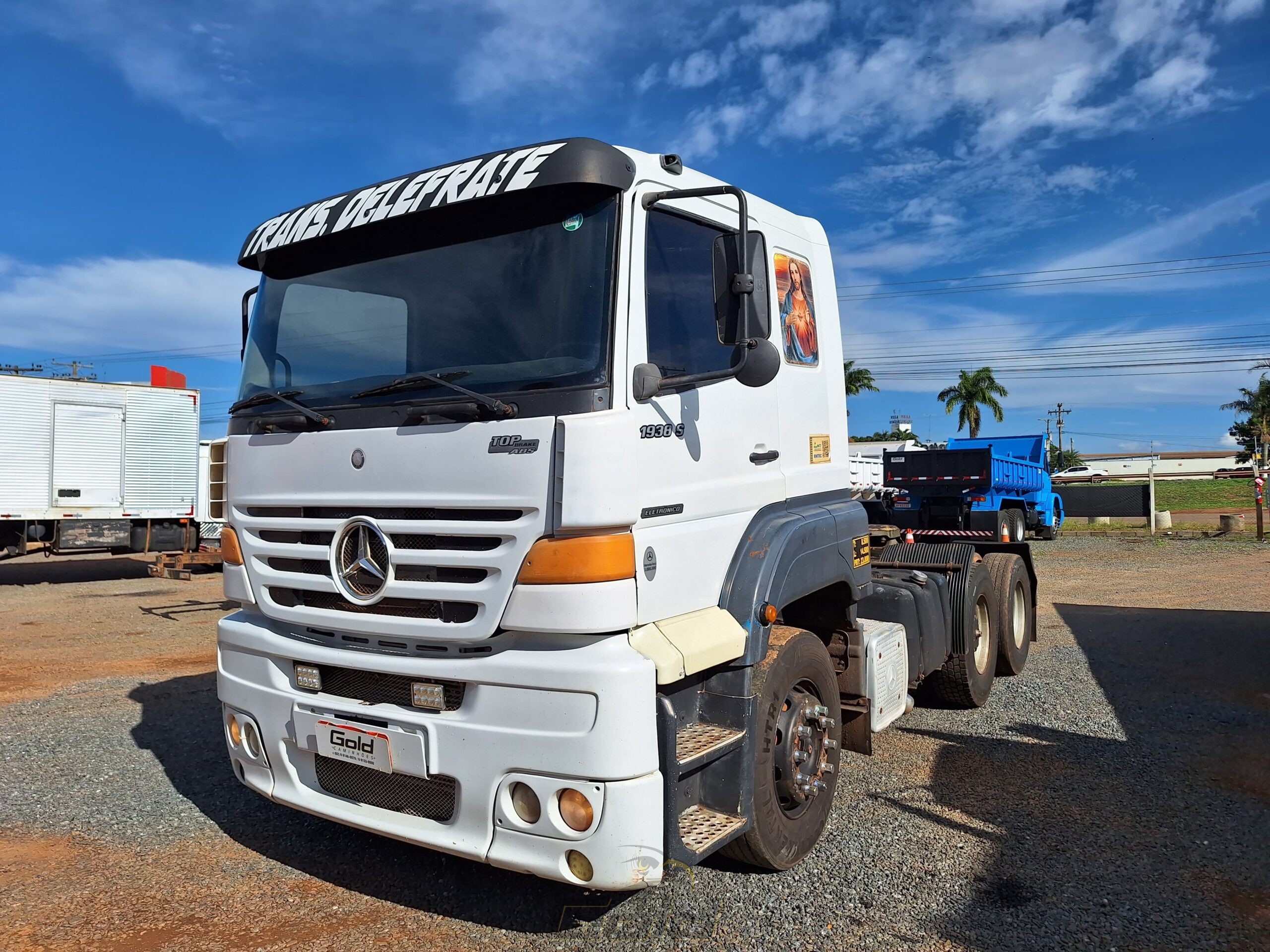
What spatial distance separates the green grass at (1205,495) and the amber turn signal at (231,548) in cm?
3588

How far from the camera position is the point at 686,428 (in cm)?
340

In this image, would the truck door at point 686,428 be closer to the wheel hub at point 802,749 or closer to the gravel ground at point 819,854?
the wheel hub at point 802,749

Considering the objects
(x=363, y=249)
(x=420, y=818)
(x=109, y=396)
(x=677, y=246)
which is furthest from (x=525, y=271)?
(x=109, y=396)

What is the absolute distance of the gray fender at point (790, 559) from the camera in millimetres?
3564

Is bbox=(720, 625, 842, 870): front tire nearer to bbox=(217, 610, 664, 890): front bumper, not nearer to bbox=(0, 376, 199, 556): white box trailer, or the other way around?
bbox=(217, 610, 664, 890): front bumper

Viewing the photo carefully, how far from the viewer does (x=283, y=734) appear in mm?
3613

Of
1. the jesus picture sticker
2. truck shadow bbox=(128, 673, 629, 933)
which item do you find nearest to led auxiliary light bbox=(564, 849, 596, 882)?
truck shadow bbox=(128, 673, 629, 933)

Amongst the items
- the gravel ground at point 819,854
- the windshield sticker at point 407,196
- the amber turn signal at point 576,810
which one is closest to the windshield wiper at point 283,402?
the windshield sticker at point 407,196

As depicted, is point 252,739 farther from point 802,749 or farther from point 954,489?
point 954,489

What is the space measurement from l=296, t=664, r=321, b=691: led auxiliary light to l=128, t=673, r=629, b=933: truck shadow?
2.63ft

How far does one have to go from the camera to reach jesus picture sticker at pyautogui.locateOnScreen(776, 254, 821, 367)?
4.27 m

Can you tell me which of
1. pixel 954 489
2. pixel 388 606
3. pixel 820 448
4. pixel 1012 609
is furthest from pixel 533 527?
pixel 954 489

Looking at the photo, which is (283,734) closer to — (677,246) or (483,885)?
(483,885)

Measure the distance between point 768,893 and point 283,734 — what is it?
2.05 meters
